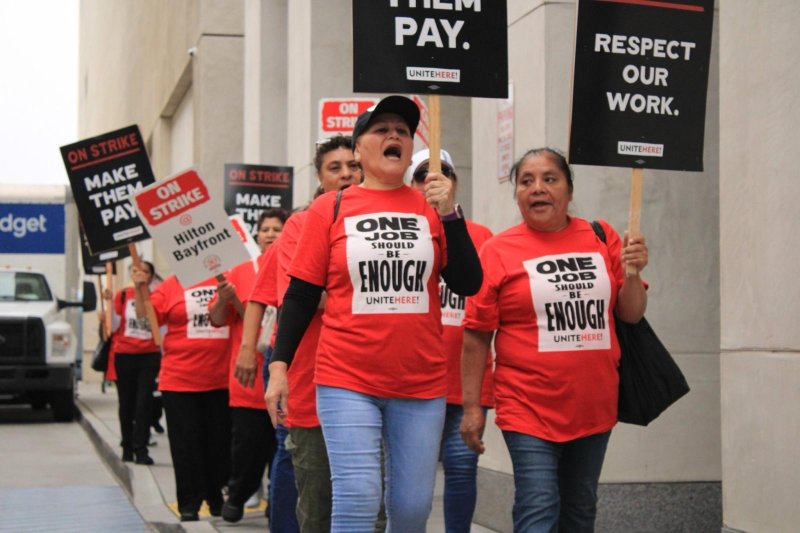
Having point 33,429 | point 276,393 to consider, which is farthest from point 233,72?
point 276,393

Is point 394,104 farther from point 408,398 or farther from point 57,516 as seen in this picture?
point 57,516

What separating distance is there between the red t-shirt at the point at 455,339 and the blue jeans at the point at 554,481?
0.86 m

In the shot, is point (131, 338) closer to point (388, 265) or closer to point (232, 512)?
point (232, 512)

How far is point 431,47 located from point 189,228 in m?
3.46

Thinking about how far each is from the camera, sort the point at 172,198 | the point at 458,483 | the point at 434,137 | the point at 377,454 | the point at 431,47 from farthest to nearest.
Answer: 1. the point at 172,198
2. the point at 458,483
3. the point at 431,47
4. the point at 434,137
5. the point at 377,454

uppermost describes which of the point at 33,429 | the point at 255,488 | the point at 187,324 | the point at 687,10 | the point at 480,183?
the point at 687,10

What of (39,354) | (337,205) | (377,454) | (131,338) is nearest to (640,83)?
(337,205)

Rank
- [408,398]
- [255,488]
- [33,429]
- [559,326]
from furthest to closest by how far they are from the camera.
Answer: [33,429] → [255,488] → [559,326] → [408,398]

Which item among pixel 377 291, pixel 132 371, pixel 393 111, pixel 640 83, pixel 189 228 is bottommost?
pixel 132 371

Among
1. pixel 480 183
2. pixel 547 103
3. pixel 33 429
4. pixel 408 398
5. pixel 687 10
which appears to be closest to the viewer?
pixel 408 398

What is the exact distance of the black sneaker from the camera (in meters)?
8.93

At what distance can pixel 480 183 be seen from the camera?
9.46 meters

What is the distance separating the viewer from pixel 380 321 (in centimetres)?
512

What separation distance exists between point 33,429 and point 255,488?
1249cm
